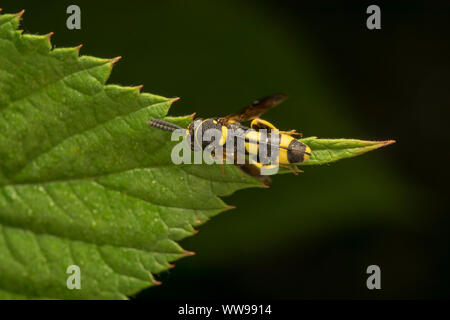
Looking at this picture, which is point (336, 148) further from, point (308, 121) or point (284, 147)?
point (308, 121)

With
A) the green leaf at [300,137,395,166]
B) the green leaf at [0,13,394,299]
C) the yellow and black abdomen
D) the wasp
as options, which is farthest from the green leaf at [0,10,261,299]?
the green leaf at [300,137,395,166]

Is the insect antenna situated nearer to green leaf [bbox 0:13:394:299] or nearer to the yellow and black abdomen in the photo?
green leaf [bbox 0:13:394:299]

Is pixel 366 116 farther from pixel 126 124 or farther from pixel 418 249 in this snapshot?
pixel 126 124

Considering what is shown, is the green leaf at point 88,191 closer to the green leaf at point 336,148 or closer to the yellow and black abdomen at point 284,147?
the yellow and black abdomen at point 284,147

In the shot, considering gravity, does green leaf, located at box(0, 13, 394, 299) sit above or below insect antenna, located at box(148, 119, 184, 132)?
below

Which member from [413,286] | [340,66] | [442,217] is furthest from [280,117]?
[413,286]

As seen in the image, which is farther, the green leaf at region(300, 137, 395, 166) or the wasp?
the wasp
